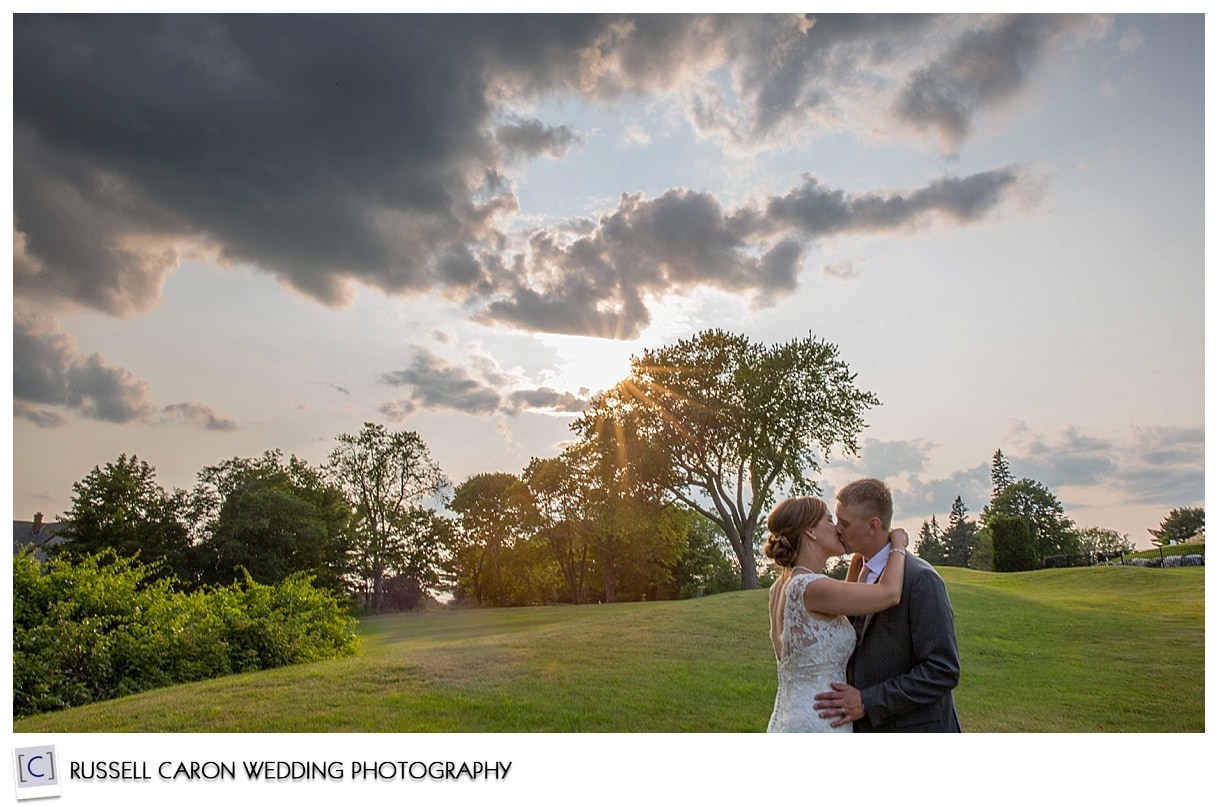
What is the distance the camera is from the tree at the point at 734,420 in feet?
50.6

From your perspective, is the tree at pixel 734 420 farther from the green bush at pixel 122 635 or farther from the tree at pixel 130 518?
the tree at pixel 130 518

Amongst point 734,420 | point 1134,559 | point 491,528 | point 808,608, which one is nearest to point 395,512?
point 491,528

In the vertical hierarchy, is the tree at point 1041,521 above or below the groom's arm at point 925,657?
below

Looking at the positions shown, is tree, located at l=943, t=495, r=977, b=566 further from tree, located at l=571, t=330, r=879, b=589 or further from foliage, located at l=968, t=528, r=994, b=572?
tree, located at l=571, t=330, r=879, b=589

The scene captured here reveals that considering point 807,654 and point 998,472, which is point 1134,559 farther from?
point 807,654

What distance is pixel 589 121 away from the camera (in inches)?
355

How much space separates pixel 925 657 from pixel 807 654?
420 mm

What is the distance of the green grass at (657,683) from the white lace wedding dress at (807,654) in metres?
3.65

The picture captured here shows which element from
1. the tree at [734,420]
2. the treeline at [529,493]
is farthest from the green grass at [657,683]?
the treeline at [529,493]

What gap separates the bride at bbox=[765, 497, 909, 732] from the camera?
9.51ft

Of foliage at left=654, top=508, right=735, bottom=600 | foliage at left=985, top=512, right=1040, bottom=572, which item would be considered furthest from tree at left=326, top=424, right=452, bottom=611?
foliage at left=985, top=512, right=1040, bottom=572

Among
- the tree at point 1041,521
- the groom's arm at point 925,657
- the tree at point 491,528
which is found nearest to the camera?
the groom's arm at point 925,657
